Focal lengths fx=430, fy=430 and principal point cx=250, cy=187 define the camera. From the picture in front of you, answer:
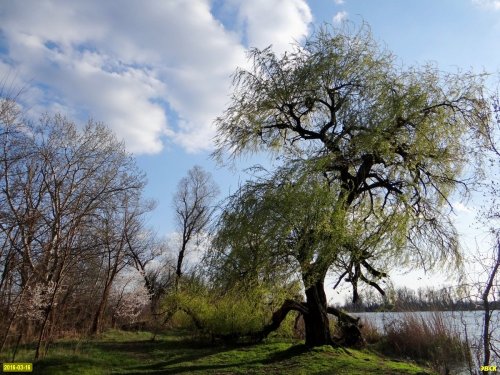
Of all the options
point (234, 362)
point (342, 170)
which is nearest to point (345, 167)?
point (342, 170)

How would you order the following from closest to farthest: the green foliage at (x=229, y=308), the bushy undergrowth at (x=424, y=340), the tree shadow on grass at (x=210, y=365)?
the tree shadow on grass at (x=210, y=365), the green foliage at (x=229, y=308), the bushy undergrowth at (x=424, y=340)

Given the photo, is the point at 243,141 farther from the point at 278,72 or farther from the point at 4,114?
the point at 4,114

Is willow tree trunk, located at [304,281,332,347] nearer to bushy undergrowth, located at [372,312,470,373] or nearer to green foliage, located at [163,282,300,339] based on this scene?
green foliage, located at [163,282,300,339]

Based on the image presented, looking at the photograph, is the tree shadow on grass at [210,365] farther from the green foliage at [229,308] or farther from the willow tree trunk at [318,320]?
the green foliage at [229,308]

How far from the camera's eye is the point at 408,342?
572 inches

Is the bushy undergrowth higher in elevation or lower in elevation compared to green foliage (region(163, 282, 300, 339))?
lower

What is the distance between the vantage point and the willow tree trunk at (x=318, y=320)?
1093cm

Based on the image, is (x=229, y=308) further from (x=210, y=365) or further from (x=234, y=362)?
(x=210, y=365)

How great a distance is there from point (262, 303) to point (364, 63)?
6.56m

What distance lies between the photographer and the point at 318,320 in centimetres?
1101

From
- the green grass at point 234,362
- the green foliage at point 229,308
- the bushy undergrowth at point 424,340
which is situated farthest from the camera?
the bushy undergrowth at point 424,340

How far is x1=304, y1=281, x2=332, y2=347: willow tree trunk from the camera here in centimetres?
1093

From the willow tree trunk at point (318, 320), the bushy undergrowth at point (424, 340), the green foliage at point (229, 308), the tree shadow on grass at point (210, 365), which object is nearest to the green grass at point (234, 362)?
the tree shadow on grass at point (210, 365)

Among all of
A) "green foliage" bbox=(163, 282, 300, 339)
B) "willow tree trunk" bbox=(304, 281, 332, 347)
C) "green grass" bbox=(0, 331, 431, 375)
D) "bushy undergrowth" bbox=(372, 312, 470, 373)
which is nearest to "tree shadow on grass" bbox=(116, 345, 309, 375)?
"green grass" bbox=(0, 331, 431, 375)
